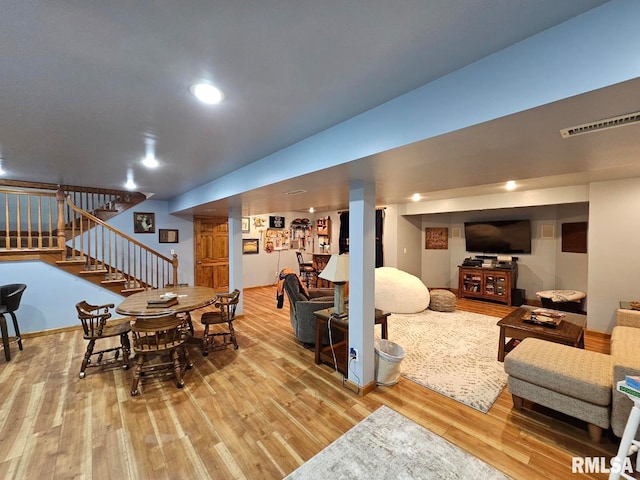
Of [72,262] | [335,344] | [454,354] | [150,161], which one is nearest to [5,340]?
[72,262]

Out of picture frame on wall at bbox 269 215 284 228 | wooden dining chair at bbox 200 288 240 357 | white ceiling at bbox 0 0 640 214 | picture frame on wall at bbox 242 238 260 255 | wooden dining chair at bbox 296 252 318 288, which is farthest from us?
picture frame on wall at bbox 269 215 284 228

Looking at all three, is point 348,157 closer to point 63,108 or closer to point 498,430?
point 63,108

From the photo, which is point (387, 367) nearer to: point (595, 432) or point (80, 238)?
point (595, 432)

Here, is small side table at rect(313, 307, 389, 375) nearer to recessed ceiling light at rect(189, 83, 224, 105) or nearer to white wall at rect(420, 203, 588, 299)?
recessed ceiling light at rect(189, 83, 224, 105)

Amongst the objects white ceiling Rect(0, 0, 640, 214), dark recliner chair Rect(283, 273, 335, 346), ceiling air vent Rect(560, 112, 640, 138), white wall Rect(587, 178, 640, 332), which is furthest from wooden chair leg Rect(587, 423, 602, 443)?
white wall Rect(587, 178, 640, 332)

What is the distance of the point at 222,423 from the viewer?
219 centimetres

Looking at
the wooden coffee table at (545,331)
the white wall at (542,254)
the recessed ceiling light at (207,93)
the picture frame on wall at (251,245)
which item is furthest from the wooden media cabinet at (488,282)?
the recessed ceiling light at (207,93)

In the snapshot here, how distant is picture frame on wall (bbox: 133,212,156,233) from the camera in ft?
19.0

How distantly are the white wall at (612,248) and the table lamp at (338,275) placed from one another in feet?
12.9

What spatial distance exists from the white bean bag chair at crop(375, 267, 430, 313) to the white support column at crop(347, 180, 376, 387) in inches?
104

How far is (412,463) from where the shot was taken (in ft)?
5.88

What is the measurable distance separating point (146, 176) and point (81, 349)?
259 centimetres

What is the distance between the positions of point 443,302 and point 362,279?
11.4 feet

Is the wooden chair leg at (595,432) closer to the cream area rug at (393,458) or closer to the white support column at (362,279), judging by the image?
the cream area rug at (393,458)
